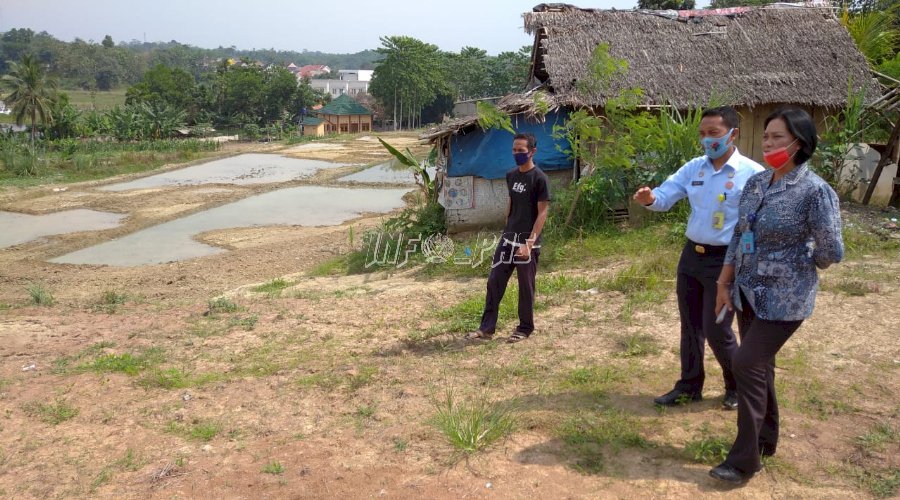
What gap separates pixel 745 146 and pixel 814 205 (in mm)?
9764

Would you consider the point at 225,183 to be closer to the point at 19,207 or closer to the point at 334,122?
the point at 19,207

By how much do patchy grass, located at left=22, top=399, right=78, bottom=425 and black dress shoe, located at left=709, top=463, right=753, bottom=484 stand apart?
3823 millimetres

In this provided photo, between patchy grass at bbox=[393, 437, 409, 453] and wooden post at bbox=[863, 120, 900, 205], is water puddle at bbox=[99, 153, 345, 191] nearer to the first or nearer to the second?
wooden post at bbox=[863, 120, 900, 205]

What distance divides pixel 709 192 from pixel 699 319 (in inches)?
27.6

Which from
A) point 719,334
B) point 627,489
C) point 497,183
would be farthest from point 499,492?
point 497,183

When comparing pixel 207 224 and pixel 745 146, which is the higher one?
pixel 745 146

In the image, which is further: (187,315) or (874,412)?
(187,315)

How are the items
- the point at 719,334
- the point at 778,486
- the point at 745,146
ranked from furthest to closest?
1. the point at 745,146
2. the point at 719,334
3. the point at 778,486

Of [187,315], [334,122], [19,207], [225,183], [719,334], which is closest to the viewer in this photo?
[719,334]

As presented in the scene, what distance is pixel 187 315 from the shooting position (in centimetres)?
734

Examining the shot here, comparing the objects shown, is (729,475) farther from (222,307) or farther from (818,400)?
(222,307)

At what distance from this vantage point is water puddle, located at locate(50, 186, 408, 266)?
44.7 ft

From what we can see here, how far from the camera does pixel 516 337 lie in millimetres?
5406

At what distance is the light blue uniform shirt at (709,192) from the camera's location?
3709mm
